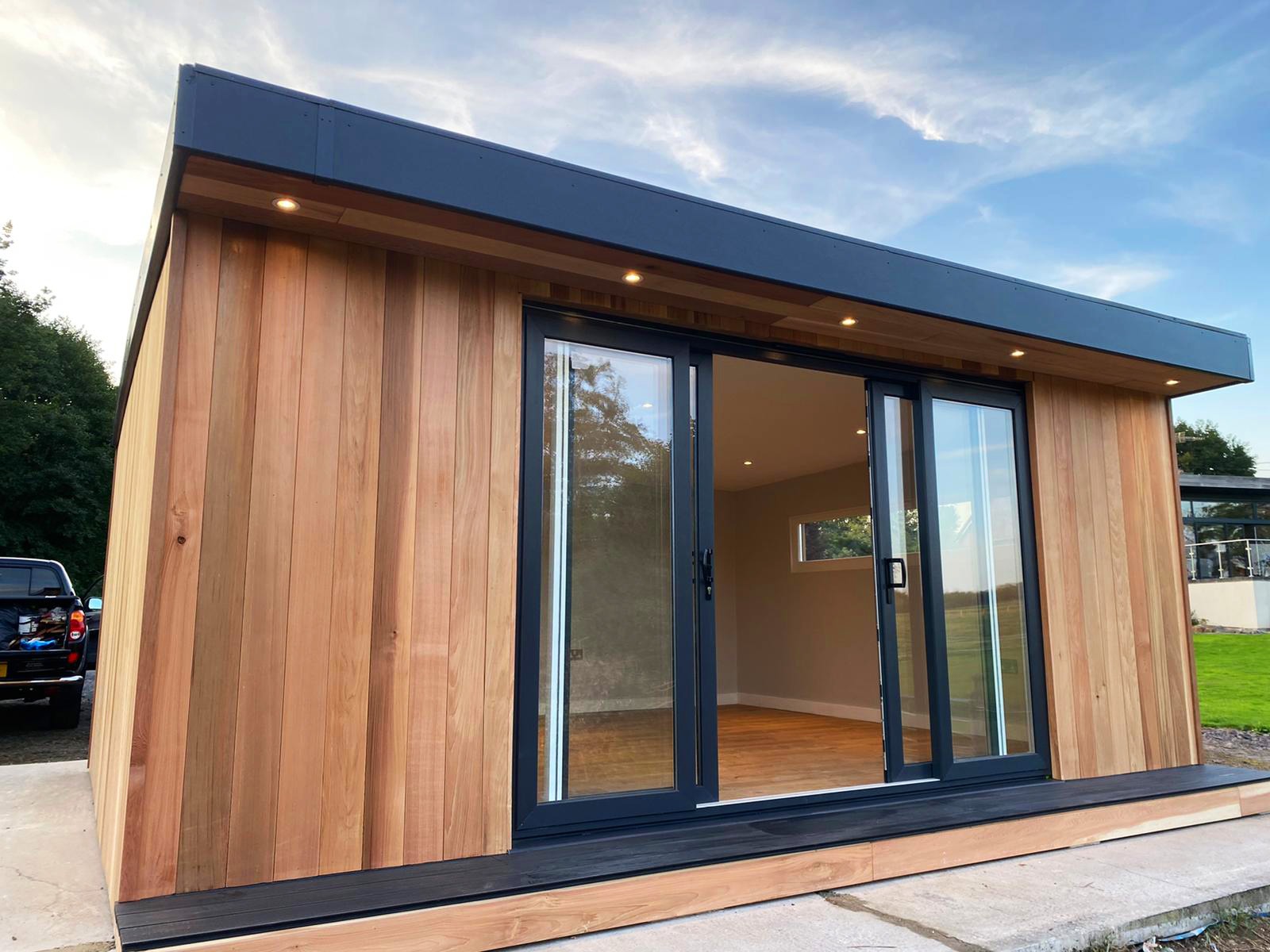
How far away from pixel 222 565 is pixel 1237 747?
293 inches

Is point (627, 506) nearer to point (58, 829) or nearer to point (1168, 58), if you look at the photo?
point (58, 829)

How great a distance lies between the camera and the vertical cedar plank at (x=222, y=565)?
242 centimetres

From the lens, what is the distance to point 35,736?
6957 millimetres

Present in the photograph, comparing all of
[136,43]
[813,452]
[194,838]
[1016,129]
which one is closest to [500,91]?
[136,43]

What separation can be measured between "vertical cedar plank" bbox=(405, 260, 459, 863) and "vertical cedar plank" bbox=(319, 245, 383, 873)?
157 millimetres

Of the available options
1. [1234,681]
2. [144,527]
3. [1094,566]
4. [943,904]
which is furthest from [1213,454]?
[144,527]

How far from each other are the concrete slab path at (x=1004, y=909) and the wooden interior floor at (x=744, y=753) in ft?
2.05

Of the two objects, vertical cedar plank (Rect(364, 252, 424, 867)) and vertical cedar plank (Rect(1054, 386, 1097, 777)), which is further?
vertical cedar plank (Rect(1054, 386, 1097, 777))

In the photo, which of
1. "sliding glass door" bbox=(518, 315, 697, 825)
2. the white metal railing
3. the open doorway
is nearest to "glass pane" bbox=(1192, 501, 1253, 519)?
the white metal railing

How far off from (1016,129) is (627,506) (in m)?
12.2

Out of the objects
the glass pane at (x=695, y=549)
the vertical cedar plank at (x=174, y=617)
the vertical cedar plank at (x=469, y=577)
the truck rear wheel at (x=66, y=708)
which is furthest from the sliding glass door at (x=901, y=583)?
the truck rear wheel at (x=66, y=708)

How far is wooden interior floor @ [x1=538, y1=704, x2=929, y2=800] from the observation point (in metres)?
3.10

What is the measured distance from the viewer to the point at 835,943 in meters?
2.43

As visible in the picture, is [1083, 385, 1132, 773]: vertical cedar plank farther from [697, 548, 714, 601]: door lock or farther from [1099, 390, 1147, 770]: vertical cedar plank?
[697, 548, 714, 601]: door lock
